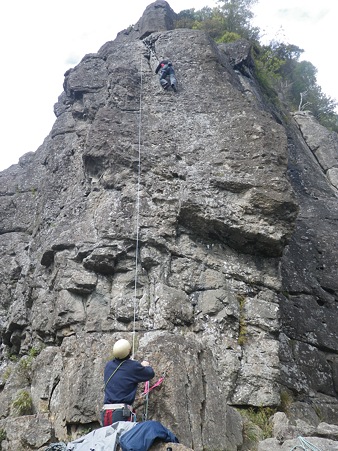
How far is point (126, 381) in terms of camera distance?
271 inches

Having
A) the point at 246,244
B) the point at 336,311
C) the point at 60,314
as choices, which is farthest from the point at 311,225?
the point at 60,314

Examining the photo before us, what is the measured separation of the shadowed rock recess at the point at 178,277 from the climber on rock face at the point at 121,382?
23.2 inches

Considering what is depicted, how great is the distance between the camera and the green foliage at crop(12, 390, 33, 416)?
8.76 metres

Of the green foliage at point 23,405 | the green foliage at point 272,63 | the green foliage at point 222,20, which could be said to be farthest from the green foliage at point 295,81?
the green foliage at point 23,405

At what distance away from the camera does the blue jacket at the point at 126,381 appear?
6.81m

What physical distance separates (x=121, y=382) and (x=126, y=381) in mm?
72

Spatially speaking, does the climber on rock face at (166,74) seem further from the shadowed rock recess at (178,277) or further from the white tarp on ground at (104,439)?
the white tarp on ground at (104,439)

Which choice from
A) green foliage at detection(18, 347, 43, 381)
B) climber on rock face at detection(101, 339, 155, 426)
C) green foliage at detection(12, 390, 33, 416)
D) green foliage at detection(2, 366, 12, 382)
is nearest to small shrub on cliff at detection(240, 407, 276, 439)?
climber on rock face at detection(101, 339, 155, 426)

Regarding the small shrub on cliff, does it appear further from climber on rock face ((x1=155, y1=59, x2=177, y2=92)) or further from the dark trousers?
climber on rock face ((x1=155, y1=59, x2=177, y2=92))

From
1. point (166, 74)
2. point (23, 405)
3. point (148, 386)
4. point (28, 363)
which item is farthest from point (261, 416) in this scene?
point (166, 74)

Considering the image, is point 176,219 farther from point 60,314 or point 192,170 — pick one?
point 60,314

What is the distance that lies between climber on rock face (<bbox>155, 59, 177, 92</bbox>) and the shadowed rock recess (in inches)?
10.9

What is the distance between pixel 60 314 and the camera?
372 inches

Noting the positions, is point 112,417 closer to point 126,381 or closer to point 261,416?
point 126,381
